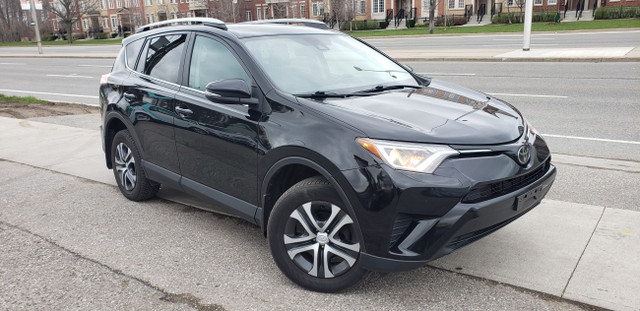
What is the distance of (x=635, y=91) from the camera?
420 inches

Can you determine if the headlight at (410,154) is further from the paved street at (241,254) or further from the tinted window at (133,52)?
the tinted window at (133,52)

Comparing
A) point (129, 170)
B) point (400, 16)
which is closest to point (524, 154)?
point (129, 170)

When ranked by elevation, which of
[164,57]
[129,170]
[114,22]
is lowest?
[129,170]

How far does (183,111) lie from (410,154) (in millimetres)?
2055

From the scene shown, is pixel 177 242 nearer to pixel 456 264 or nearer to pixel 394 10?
pixel 456 264

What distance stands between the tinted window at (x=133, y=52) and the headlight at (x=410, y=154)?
10.3 ft

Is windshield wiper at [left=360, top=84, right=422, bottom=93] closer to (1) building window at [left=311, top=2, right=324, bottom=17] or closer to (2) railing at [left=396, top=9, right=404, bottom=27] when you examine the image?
(2) railing at [left=396, top=9, right=404, bottom=27]

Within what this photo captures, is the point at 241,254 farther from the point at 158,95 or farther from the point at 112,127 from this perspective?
the point at 112,127

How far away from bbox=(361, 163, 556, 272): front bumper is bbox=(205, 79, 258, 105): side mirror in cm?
133

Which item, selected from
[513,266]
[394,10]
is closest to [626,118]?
[513,266]

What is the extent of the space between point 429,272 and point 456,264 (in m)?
0.23

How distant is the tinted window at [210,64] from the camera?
402cm

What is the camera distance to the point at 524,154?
329 cm

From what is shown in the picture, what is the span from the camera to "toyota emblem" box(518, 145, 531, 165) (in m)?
3.24
